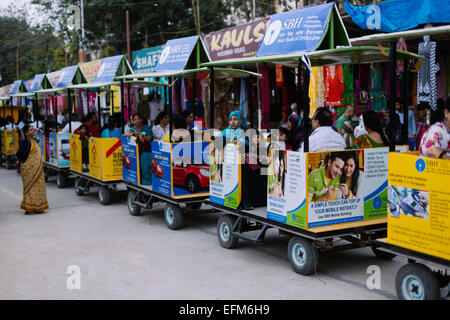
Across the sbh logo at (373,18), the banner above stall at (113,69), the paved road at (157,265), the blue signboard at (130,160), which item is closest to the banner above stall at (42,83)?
the banner above stall at (113,69)

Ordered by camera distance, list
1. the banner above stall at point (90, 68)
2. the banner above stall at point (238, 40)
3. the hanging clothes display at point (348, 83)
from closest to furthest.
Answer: the hanging clothes display at point (348, 83), the banner above stall at point (238, 40), the banner above stall at point (90, 68)

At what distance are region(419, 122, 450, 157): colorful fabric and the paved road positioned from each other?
1.57 meters

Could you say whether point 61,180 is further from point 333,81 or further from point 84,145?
point 333,81

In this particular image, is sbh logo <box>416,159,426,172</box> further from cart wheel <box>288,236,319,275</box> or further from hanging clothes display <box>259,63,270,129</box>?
hanging clothes display <box>259,63,270,129</box>

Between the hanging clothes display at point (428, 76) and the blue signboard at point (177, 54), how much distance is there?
4.03 metres

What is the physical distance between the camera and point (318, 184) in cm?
568

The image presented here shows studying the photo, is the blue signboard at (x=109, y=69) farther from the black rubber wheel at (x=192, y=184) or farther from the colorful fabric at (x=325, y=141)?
the colorful fabric at (x=325, y=141)

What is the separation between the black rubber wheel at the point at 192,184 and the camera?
8.51 metres

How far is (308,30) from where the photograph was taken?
233 inches

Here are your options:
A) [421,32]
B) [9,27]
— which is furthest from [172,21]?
[9,27]

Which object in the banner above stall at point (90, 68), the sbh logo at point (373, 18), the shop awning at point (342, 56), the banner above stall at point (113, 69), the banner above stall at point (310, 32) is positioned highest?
the banner above stall at point (90, 68)

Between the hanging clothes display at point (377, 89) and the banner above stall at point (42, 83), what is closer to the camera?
the hanging clothes display at point (377, 89)

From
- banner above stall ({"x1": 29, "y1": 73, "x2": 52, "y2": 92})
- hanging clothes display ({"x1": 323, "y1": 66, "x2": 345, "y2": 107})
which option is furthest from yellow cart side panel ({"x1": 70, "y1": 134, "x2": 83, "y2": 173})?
hanging clothes display ({"x1": 323, "y1": 66, "x2": 345, "y2": 107})

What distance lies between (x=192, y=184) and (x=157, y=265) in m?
2.32
